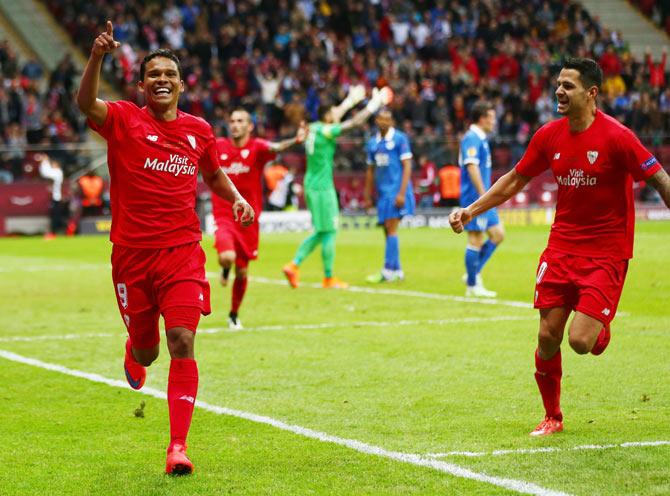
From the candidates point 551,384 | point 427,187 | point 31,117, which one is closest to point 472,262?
point 551,384

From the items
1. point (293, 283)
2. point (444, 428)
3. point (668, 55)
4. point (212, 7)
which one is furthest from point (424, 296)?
point (668, 55)

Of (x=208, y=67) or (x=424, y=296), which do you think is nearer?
(x=424, y=296)

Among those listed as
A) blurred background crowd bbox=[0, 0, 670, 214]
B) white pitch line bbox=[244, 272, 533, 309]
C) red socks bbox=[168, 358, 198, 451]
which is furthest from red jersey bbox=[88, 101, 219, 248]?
blurred background crowd bbox=[0, 0, 670, 214]

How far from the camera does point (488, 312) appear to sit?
14.5m

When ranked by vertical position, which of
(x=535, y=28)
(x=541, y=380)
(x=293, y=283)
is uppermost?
(x=535, y=28)

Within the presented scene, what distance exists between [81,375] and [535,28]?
35.7 meters

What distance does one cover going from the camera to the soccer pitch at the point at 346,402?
6.63 meters

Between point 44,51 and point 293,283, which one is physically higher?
point 44,51

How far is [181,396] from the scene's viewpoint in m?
6.88

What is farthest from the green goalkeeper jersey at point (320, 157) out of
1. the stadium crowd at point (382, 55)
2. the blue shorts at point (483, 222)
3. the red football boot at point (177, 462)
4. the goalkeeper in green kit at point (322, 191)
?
the stadium crowd at point (382, 55)

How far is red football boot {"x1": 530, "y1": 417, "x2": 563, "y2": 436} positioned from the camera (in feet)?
24.9

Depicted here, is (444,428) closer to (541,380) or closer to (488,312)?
(541,380)

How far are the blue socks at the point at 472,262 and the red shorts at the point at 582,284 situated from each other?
27.8ft

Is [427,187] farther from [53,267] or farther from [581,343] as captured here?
[581,343]
